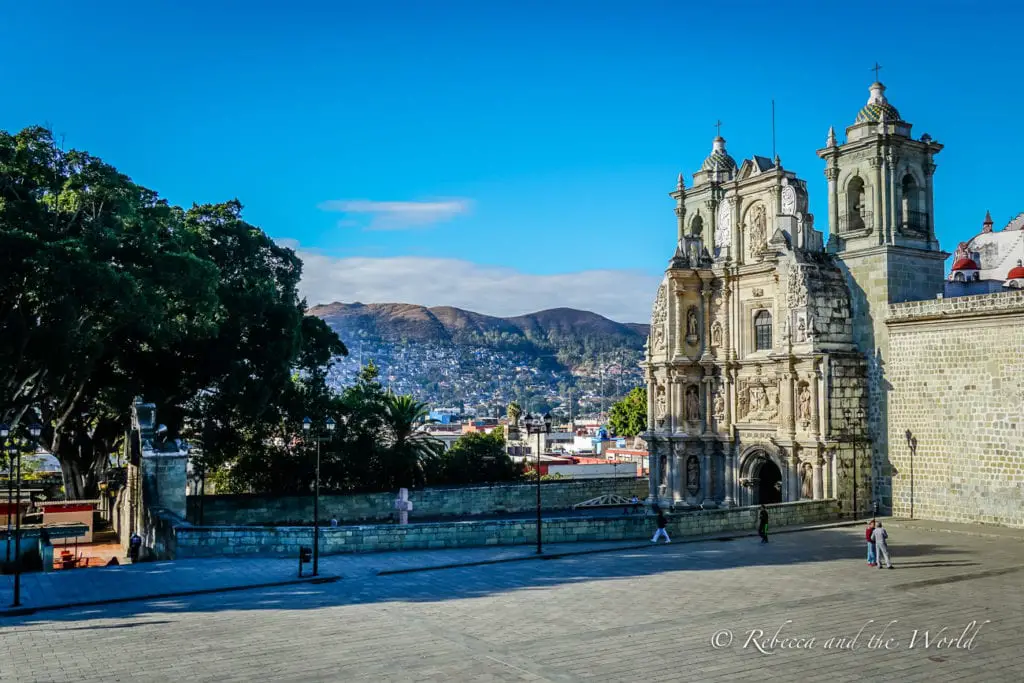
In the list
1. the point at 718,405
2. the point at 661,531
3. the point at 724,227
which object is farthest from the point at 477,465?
the point at 661,531

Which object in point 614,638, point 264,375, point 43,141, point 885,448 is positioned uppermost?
point 43,141

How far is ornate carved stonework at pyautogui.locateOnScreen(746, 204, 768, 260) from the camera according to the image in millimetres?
34906

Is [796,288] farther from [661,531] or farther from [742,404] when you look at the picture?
[661,531]

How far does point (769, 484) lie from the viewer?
116 feet

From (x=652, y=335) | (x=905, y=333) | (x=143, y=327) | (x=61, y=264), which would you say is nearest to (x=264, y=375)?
(x=143, y=327)

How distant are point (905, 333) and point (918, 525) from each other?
20.0 feet

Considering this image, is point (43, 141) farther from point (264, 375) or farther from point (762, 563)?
point (762, 563)

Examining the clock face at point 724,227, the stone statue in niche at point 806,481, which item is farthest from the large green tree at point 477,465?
the stone statue in niche at point 806,481

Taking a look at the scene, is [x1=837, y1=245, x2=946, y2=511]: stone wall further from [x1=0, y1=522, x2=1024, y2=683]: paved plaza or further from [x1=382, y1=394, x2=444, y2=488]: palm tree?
[x1=382, y1=394, x2=444, y2=488]: palm tree

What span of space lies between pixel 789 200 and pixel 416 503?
58.0 feet

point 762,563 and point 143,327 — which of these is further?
point 143,327

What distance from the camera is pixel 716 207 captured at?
39.2 meters

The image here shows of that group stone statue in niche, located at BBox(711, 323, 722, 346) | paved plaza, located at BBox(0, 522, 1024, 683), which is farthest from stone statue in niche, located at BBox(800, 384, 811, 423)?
paved plaza, located at BBox(0, 522, 1024, 683)

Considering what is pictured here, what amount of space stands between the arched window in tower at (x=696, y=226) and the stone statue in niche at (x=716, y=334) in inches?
198
